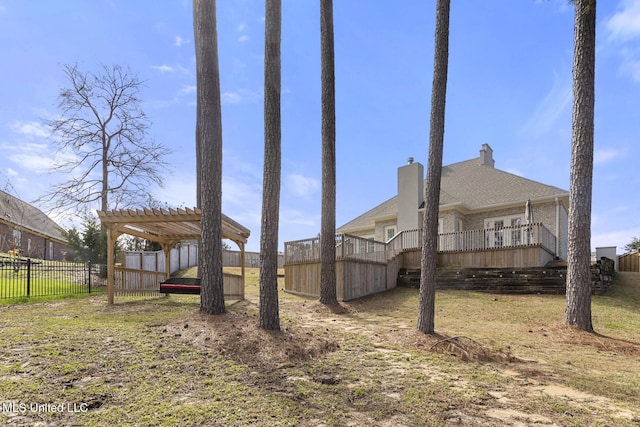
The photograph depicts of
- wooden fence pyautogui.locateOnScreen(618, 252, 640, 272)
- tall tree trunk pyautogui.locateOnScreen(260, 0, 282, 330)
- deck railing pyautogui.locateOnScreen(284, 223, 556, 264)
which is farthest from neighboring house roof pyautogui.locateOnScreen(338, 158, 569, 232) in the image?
tall tree trunk pyautogui.locateOnScreen(260, 0, 282, 330)

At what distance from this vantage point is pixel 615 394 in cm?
382

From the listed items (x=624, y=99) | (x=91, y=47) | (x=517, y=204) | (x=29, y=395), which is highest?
(x=91, y=47)

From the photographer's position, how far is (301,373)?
13.8 ft

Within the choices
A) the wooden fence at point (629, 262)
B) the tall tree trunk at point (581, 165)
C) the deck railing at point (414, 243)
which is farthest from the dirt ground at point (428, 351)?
the wooden fence at point (629, 262)

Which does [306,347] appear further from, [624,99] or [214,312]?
[624,99]

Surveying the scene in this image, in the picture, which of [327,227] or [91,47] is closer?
[327,227]

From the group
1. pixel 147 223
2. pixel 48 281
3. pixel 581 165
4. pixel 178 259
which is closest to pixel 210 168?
pixel 147 223

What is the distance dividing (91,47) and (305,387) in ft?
66.4

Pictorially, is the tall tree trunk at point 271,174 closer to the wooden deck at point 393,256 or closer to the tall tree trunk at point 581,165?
the wooden deck at point 393,256

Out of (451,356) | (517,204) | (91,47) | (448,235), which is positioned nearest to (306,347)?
(451,356)

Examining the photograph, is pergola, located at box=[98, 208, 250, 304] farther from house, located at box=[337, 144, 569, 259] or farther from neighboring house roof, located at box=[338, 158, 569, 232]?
neighboring house roof, located at box=[338, 158, 569, 232]

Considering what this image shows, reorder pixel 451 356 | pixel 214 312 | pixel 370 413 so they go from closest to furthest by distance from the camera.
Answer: pixel 370 413
pixel 451 356
pixel 214 312

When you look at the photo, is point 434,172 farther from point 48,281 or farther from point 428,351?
point 48,281

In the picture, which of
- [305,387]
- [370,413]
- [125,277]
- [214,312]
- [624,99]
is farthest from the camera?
[125,277]
